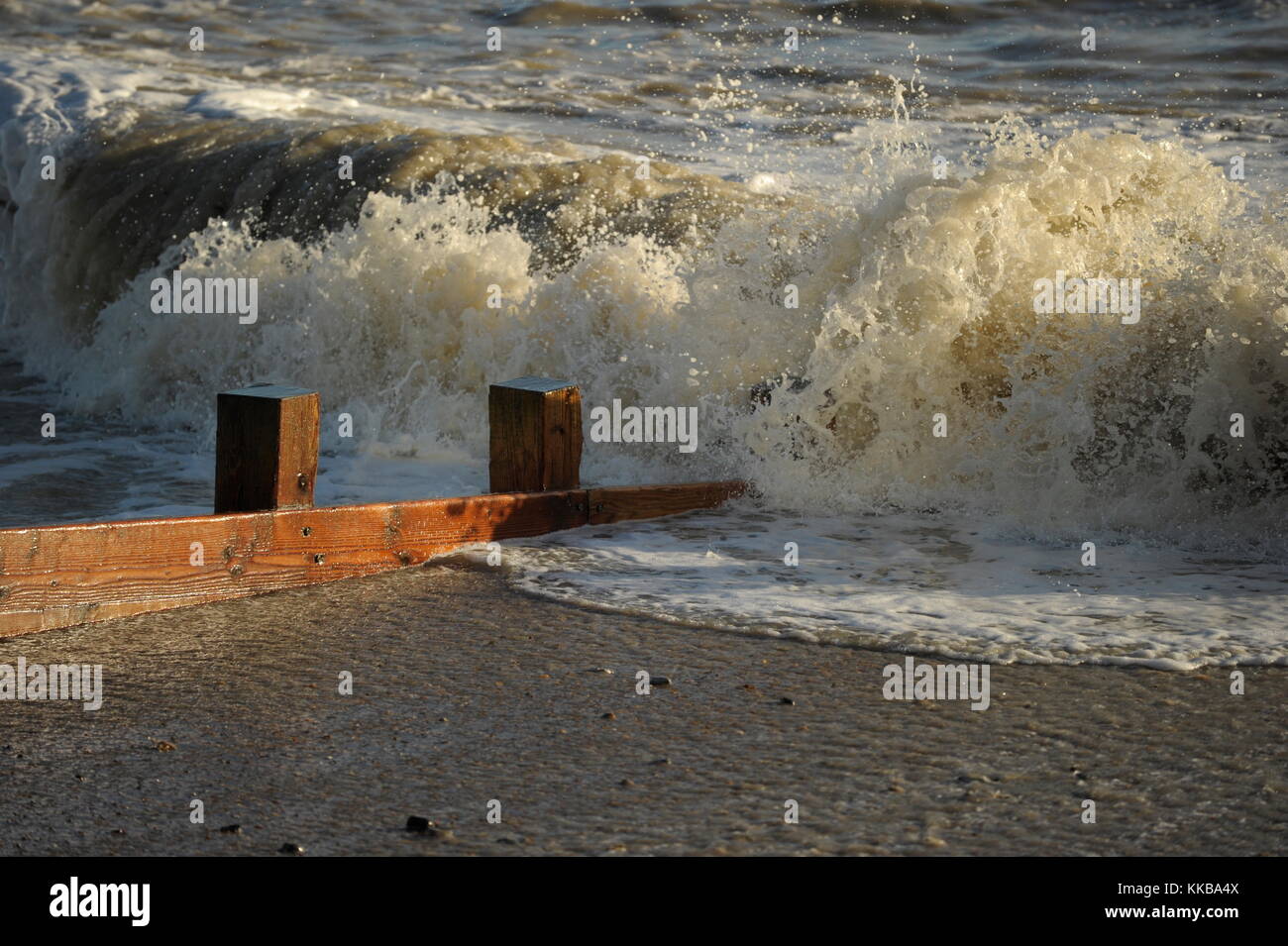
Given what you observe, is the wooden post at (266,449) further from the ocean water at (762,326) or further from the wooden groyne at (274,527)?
the ocean water at (762,326)

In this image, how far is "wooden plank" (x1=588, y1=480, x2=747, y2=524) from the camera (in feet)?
→ 17.8

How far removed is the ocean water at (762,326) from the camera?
5074 mm

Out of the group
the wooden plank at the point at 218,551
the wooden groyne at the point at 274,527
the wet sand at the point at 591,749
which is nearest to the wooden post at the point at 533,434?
the wooden groyne at the point at 274,527

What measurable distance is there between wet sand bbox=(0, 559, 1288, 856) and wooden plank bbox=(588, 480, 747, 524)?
1.16 m

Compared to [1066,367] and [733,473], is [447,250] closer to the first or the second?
[733,473]

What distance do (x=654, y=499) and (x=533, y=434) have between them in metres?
0.74

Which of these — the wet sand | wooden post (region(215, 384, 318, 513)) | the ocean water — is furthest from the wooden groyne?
the ocean water

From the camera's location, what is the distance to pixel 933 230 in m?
6.41

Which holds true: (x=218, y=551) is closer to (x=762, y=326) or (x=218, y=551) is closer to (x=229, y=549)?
(x=229, y=549)

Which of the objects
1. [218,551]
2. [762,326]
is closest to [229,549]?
[218,551]

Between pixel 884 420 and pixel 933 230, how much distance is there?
910 mm

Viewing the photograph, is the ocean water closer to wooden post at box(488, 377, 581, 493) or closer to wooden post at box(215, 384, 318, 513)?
wooden post at box(488, 377, 581, 493)
